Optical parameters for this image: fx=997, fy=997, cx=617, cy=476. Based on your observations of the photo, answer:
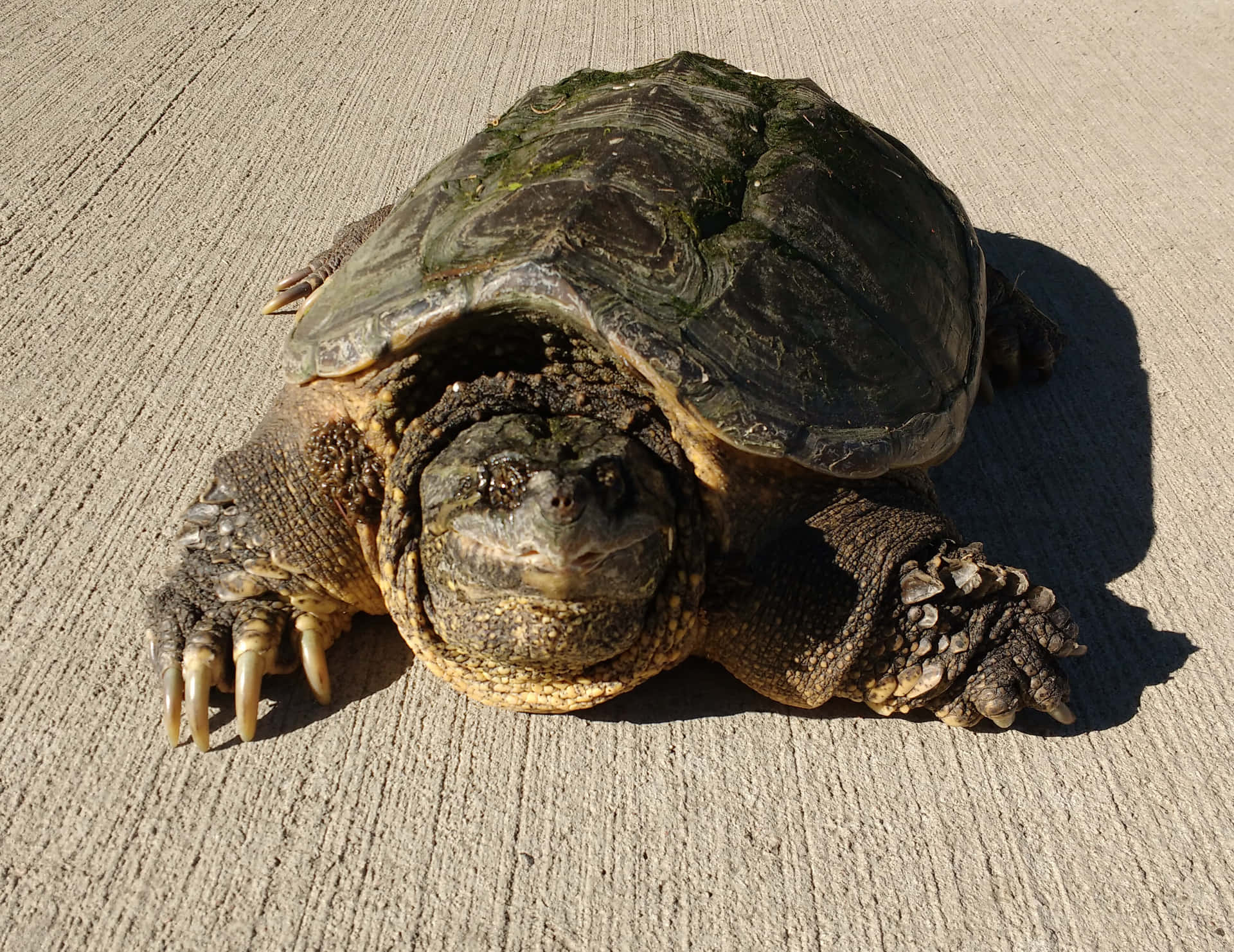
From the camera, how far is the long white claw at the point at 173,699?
206cm

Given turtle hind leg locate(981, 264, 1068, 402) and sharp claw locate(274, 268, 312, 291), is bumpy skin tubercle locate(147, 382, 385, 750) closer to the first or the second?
sharp claw locate(274, 268, 312, 291)

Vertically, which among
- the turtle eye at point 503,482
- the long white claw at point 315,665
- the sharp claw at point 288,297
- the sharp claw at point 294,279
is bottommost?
the long white claw at point 315,665

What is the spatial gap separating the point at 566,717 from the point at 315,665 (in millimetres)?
554

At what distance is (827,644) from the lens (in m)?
2.05

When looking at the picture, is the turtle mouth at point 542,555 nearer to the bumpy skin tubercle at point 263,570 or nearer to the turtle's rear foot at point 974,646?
the bumpy skin tubercle at point 263,570

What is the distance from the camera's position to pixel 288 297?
3264mm

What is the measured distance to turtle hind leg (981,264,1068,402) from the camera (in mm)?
3039

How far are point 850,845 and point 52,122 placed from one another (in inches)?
166

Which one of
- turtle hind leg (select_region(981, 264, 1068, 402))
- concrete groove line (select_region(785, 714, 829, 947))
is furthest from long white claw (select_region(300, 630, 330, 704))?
turtle hind leg (select_region(981, 264, 1068, 402))

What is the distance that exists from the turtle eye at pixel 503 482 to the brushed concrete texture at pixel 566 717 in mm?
637

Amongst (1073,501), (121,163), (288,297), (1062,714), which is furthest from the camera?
(121,163)

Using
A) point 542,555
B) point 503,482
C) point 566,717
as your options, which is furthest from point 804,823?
point 503,482

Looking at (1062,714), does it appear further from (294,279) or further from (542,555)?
(294,279)

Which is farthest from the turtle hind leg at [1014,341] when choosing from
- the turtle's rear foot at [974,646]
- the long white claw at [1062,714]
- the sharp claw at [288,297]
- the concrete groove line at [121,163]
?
the concrete groove line at [121,163]
